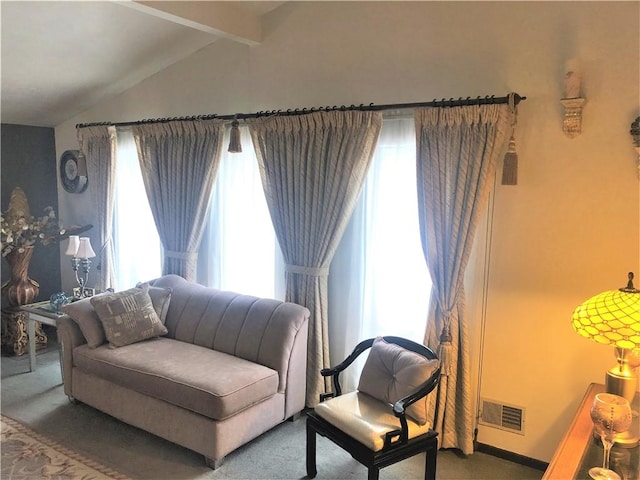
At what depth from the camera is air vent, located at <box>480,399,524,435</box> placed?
121 inches

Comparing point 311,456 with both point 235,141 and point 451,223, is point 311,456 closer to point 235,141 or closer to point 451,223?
point 451,223

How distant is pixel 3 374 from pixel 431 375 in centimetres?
355

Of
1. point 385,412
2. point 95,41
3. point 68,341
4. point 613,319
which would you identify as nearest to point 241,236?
point 68,341

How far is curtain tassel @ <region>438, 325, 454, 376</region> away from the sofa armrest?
2.49 metres

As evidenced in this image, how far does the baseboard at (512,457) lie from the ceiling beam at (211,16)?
318 cm

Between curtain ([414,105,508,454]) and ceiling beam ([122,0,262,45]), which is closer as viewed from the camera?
curtain ([414,105,508,454])

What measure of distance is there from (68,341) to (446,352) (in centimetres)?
261

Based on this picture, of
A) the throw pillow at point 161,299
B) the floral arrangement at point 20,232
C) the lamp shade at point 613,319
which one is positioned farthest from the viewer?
the floral arrangement at point 20,232

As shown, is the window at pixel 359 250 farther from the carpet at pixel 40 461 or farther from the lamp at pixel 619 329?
the carpet at pixel 40 461

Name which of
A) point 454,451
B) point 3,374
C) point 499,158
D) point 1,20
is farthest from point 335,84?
point 3,374

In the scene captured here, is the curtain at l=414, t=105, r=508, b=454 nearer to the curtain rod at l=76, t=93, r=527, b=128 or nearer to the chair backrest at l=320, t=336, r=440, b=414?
the curtain rod at l=76, t=93, r=527, b=128

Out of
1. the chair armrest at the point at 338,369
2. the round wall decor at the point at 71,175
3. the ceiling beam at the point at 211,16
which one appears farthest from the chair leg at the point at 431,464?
the round wall decor at the point at 71,175

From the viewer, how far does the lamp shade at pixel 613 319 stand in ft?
6.91

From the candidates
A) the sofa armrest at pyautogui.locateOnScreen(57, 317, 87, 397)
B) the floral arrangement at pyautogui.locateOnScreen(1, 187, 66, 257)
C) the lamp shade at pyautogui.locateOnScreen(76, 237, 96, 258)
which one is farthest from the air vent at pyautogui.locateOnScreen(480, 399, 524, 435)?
the floral arrangement at pyautogui.locateOnScreen(1, 187, 66, 257)
